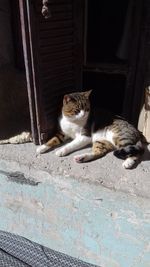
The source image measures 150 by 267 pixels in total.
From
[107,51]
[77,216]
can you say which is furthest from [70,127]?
[107,51]

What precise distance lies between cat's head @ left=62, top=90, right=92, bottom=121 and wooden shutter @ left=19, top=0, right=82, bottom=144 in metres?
0.09

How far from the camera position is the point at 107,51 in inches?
82.1

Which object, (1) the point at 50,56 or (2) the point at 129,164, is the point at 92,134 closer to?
(2) the point at 129,164

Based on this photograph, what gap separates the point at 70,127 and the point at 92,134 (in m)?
0.13

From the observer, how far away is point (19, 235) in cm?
186

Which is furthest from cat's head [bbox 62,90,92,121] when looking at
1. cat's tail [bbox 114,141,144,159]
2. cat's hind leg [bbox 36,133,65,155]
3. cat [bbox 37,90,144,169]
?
cat's tail [bbox 114,141,144,159]

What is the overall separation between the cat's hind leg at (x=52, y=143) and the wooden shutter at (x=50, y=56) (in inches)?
1.4

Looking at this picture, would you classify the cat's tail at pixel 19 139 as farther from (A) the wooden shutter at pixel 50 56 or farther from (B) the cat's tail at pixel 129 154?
(B) the cat's tail at pixel 129 154

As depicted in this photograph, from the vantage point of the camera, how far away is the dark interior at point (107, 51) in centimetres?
184

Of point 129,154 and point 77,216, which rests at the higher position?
point 129,154

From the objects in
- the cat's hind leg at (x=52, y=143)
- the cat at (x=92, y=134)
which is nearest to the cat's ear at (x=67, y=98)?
the cat at (x=92, y=134)

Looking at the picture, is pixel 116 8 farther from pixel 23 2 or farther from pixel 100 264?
pixel 100 264

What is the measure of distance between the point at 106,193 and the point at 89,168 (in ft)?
0.53

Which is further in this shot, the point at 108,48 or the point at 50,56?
the point at 108,48
